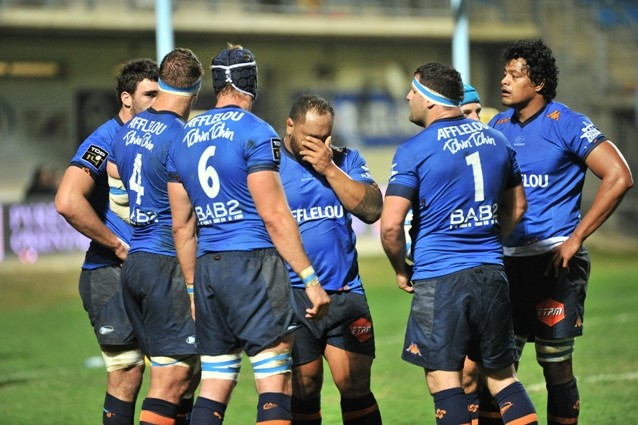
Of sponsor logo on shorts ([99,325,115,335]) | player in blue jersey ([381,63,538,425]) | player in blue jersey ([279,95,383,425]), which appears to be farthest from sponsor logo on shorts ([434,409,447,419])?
sponsor logo on shorts ([99,325,115,335])

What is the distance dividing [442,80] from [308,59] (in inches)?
961

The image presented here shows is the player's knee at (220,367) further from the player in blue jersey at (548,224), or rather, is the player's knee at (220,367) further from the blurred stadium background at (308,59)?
the blurred stadium background at (308,59)

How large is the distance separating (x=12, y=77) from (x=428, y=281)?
74.8 ft

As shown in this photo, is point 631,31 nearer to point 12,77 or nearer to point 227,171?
point 12,77

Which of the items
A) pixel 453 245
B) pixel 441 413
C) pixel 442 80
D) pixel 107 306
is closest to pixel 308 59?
pixel 107 306

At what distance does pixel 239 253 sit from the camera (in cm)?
602

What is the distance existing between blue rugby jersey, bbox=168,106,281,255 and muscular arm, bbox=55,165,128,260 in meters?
1.08

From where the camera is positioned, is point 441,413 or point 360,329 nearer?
point 441,413

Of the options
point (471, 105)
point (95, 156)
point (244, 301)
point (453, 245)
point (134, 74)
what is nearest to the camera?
point (244, 301)

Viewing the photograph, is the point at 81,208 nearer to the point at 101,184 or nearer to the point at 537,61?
the point at 101,184

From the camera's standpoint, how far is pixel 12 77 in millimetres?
27203

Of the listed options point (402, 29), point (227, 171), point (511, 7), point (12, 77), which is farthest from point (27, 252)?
point (227, 171)

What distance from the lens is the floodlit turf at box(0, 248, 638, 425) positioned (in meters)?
9.04

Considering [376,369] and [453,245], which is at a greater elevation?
[453,245]
